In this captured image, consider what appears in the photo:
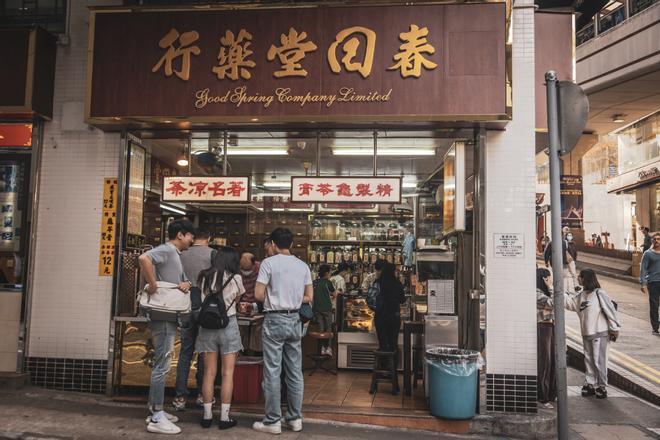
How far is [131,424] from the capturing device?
20.4 ft

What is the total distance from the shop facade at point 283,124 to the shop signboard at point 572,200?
44.1 feet

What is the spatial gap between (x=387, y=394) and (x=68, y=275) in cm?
470

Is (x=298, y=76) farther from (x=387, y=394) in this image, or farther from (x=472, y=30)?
(x=387, y=394)

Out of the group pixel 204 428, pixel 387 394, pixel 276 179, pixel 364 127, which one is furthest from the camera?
pixel 276 179

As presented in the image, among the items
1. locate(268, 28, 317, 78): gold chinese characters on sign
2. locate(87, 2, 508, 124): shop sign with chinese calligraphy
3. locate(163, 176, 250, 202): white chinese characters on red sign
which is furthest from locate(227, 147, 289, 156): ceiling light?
locate(268, 28, 317, 78): gold chinese characters on sign

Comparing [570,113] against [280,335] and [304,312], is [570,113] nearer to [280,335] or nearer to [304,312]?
[304,312]

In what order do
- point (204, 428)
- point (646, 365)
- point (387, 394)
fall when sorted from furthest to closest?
point (646, 365), point (387, 394), point (204, 428)

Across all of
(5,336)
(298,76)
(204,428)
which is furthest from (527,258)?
(5,336)

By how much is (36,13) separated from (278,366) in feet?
21.0

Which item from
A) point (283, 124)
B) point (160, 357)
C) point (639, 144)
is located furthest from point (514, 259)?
point (639, 144)

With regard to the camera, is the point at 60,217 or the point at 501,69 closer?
the point at 501,69

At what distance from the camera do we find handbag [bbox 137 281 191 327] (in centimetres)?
597

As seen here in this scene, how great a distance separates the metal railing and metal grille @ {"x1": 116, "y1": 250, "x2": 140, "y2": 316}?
14735mm

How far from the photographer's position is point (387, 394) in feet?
26.0
